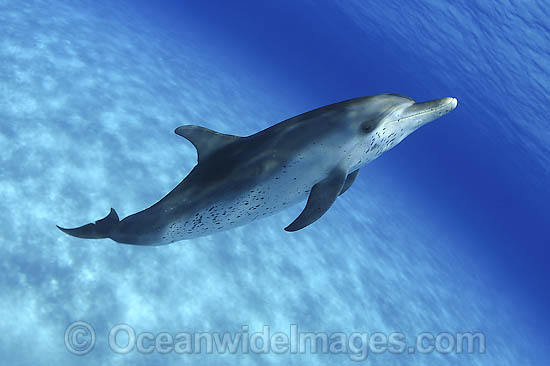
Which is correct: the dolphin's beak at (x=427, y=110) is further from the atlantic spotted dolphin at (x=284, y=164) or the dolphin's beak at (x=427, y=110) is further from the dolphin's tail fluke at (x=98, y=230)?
the dolphin's tail fluke at (x=98, y=230)

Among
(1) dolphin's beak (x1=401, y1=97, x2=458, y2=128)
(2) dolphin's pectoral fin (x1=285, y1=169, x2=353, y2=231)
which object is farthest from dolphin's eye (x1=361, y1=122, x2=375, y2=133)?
(2) dolphin's pectoral fin (x1=285, y1=169, x2=353, y2=231)

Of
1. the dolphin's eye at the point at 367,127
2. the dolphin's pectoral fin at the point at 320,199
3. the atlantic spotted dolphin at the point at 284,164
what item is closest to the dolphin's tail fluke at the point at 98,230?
the atlantic spotted dolphin at the point at 284,164

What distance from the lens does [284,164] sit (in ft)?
13.5

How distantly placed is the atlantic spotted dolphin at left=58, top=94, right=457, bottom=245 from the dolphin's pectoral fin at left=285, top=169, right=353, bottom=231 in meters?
0.01

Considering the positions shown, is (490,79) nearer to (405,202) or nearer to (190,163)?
(405,202)

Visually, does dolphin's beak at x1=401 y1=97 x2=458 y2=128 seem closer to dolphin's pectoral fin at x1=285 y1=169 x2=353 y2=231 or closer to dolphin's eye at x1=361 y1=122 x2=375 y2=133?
dolphin's eye at x1=361 y1=122 x2=375 y2=133

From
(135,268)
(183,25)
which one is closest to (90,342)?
(135,268)

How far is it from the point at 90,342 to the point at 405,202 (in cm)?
2446

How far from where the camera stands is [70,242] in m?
7.78

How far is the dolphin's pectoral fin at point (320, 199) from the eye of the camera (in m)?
4.08

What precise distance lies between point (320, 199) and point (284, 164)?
53 cm

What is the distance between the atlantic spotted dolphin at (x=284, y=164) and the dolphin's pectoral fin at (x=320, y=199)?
0.03 feet

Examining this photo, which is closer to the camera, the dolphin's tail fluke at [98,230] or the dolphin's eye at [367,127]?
the dolphin's eye at [367,127]

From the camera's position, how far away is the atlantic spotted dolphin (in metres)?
4.09
